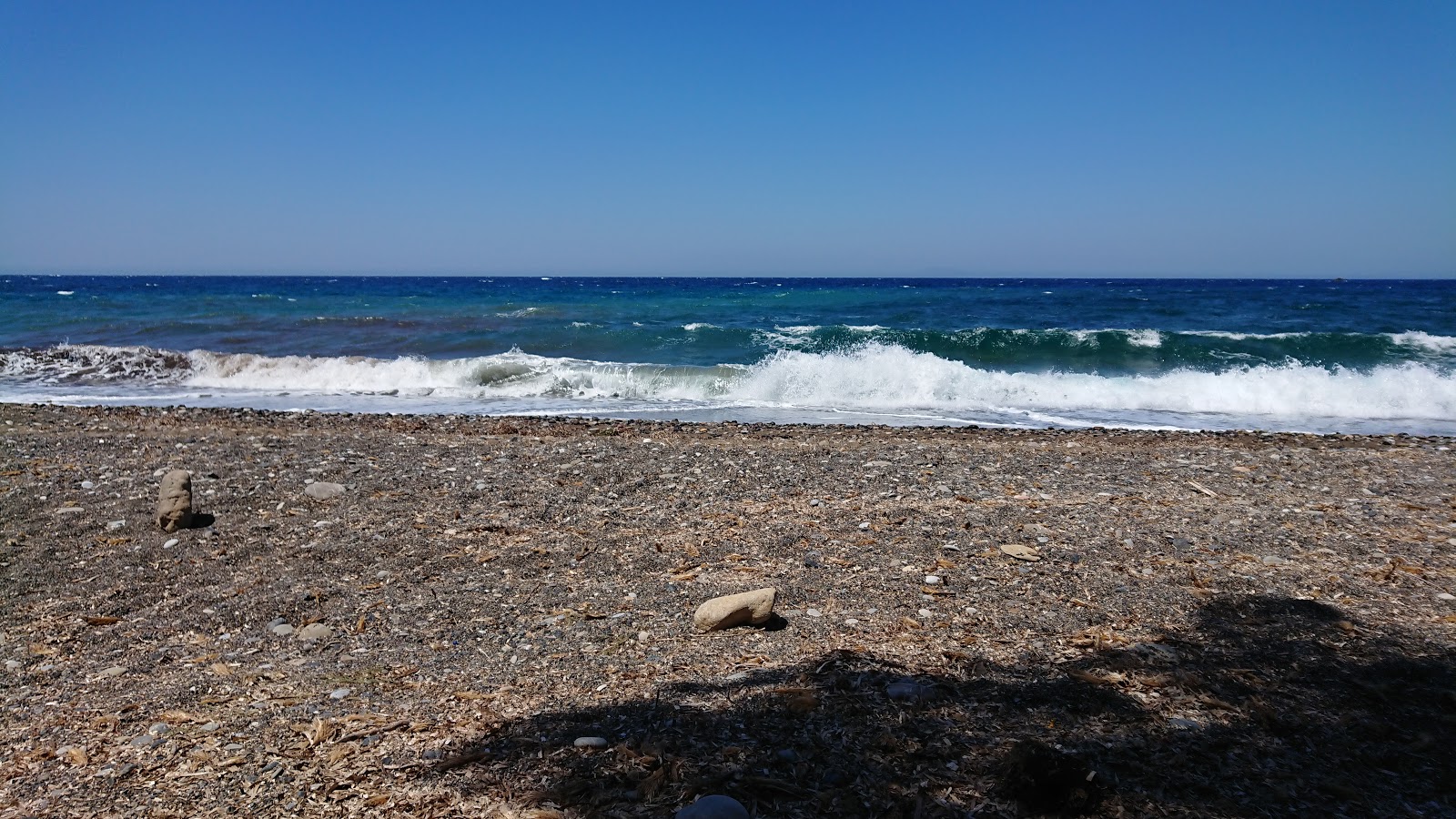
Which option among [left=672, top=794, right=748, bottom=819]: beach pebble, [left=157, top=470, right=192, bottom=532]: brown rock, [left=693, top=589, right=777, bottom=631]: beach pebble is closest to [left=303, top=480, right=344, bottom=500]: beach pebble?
[left=157, top=470, right=192, bottom=532]: brown rock

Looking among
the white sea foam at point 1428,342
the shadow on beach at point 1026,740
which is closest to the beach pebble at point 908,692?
the shadow on beach at point 1026,740

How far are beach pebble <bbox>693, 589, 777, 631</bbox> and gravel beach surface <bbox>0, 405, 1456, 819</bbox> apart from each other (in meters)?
0.07

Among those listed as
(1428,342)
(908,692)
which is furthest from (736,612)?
(1428,342)

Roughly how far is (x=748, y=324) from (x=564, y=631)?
2490 cm

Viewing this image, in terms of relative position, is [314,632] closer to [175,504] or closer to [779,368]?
[175,504]

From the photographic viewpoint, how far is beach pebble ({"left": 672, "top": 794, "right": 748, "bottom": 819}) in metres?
2.28

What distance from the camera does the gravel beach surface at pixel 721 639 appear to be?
256 centimetres

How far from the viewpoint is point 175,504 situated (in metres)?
5.35

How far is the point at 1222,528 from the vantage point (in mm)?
5484

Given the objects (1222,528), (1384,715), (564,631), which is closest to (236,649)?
(564,631)

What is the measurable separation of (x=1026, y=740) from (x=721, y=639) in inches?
56.5

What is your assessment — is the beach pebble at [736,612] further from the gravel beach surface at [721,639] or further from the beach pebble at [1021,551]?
the beach pebble at [1021,551]

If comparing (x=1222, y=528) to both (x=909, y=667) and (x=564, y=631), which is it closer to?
(x=909, y=667)

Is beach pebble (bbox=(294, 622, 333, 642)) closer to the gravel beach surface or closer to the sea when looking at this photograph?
the gravel beach surface
